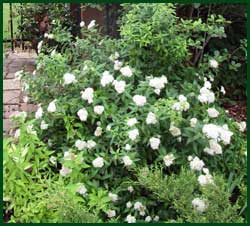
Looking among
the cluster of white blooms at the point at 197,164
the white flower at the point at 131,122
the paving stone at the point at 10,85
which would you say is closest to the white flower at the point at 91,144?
the white flower at the point at 131,122

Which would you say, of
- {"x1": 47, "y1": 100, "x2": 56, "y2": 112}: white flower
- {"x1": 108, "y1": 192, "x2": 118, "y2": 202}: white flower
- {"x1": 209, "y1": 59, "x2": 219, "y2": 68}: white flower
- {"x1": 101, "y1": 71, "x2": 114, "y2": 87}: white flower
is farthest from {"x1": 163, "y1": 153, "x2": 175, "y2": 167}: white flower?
{"x1": 209, "y1": 59, "x2": 219, "y2": 68}: white flower

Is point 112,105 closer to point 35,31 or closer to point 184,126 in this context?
point 184,126

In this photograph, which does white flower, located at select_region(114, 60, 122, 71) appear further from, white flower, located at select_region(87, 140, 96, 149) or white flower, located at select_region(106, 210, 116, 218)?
white flower, located at select_region(106, 210, 116, 218)

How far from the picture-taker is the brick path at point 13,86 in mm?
5086

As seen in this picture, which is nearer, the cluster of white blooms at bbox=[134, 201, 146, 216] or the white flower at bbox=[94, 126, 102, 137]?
the cluster of white blooms at bbox=[134, 201, 146, 216]

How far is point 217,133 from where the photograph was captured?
3240 mm

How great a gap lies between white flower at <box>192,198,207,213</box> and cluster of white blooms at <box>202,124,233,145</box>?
2.27 ft

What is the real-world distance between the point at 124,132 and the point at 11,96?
8.86 feet

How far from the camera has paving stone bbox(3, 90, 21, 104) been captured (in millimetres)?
5539

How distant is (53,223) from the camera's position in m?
2.71

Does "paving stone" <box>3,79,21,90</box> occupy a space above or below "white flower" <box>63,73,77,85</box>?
below

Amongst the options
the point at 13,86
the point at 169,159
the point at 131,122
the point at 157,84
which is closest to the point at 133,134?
the point at 131,122

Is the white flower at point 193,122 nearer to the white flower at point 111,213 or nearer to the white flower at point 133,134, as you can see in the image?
the white flower at point 133,134

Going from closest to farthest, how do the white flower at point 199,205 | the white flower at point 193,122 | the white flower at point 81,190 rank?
the white flower at point 199,205 → the white flower at point 81,190 → the white flower at point 193,122
